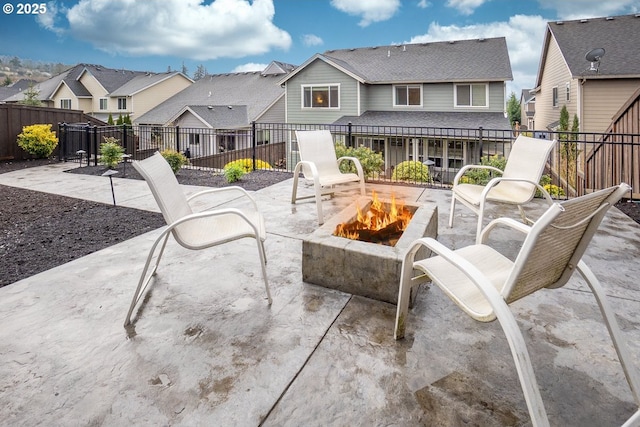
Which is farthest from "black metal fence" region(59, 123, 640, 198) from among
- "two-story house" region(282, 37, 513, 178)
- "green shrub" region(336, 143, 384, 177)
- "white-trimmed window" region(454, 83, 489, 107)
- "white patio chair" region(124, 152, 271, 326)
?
"white patio chair" region(124, 152, 271, 326)

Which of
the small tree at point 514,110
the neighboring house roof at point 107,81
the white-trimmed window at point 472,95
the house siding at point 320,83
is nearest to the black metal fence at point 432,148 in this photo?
the house siding at point 320,83

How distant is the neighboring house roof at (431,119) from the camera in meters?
13.2

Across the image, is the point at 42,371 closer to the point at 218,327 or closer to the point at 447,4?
the point at 218,327

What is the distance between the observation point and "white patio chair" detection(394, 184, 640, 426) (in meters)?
1.21

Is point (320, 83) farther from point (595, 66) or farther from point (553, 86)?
point (553, 86)

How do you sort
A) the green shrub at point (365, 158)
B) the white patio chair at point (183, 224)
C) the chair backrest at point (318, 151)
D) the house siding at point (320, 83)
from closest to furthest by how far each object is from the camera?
the white patio chair at point (183, 224), the chair backrest at point (318, 151), the green shrub at point (365, 158), the house siding at point (320, 83)

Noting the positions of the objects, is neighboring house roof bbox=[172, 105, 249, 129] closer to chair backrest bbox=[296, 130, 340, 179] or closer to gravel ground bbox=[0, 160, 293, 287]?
gravel ground bbox=[0, 160, 293, 287]

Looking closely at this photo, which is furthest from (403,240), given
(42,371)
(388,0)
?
(388,0)

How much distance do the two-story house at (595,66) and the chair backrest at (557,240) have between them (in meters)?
13.3

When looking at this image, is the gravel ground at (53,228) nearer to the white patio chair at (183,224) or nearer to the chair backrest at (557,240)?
the white patio chair at (183,224)

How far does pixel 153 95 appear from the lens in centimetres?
2675

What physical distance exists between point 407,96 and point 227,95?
1307cm

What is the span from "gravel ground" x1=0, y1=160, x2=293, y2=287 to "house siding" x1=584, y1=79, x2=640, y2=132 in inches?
476

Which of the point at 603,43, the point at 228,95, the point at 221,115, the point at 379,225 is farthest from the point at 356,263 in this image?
the point at 228,95
